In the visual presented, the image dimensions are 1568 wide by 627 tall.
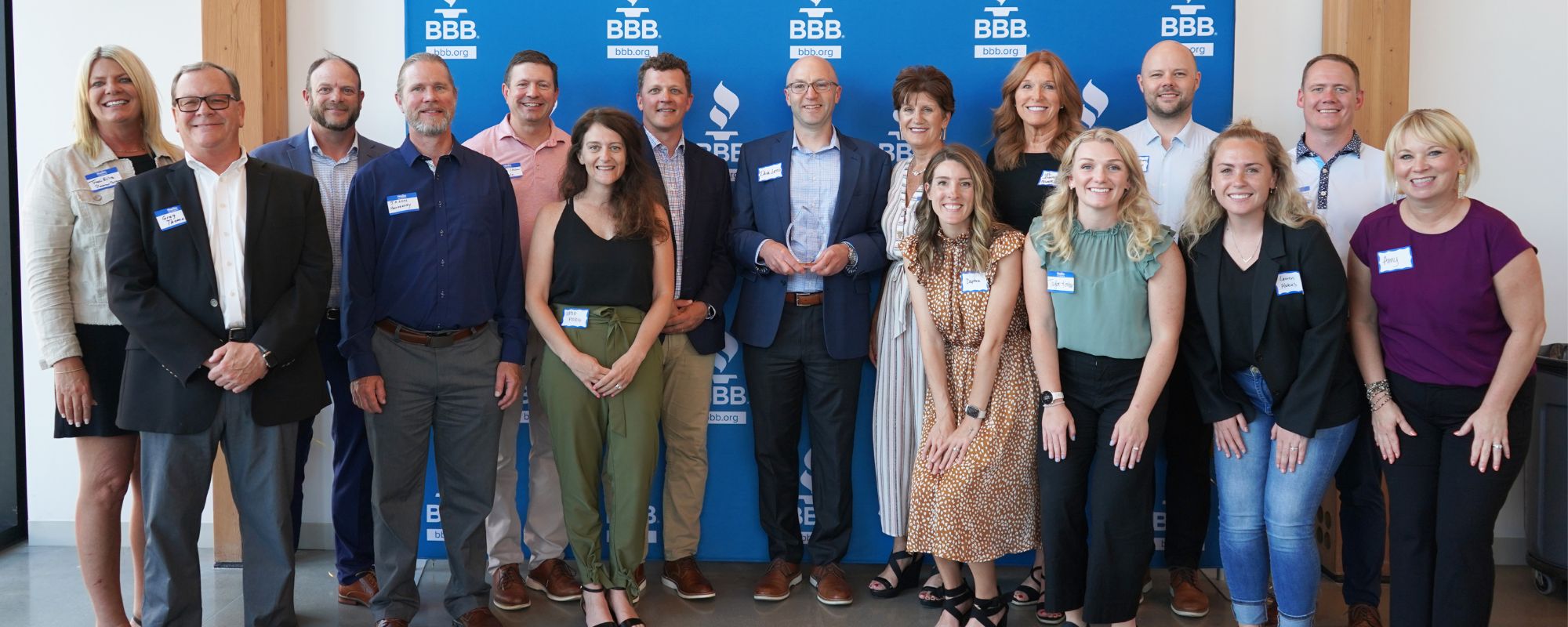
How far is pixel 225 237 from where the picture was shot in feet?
9.69

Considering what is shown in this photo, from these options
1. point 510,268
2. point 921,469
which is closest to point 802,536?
point 921,469

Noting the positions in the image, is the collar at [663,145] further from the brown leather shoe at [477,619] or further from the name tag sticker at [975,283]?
the brown leather shoe at [477,619]

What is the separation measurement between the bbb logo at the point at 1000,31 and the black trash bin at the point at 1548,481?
87.0 inches

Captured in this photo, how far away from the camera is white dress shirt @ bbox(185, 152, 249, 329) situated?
116 inches

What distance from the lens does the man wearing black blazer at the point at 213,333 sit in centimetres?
288

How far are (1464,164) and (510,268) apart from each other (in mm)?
2860

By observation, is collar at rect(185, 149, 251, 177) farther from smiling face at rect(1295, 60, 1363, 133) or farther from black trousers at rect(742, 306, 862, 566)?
smiling face at rect(1295, 60, 1363, 133)

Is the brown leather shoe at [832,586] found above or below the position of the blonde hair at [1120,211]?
below

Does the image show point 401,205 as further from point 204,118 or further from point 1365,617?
point 1365,617

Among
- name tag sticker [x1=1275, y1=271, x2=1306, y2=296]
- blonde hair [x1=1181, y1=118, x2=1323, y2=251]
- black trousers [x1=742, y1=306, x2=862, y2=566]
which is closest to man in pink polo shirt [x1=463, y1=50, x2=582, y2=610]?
black trousers [x1=742, y1=306, x2=862, y2=566]

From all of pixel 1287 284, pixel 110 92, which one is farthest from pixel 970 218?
pixel 110 92

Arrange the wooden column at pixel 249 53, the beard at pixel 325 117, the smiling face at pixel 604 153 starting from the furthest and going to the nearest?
the wooden column at pixel 249 53, the beard at pixel 325 117, the smiling face at pixel 604 153

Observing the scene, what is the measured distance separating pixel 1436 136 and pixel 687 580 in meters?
2.82

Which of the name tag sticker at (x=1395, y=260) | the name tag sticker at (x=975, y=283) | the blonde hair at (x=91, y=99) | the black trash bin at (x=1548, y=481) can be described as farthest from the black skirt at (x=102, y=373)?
the black trash bin at (x=1548, y=481)
